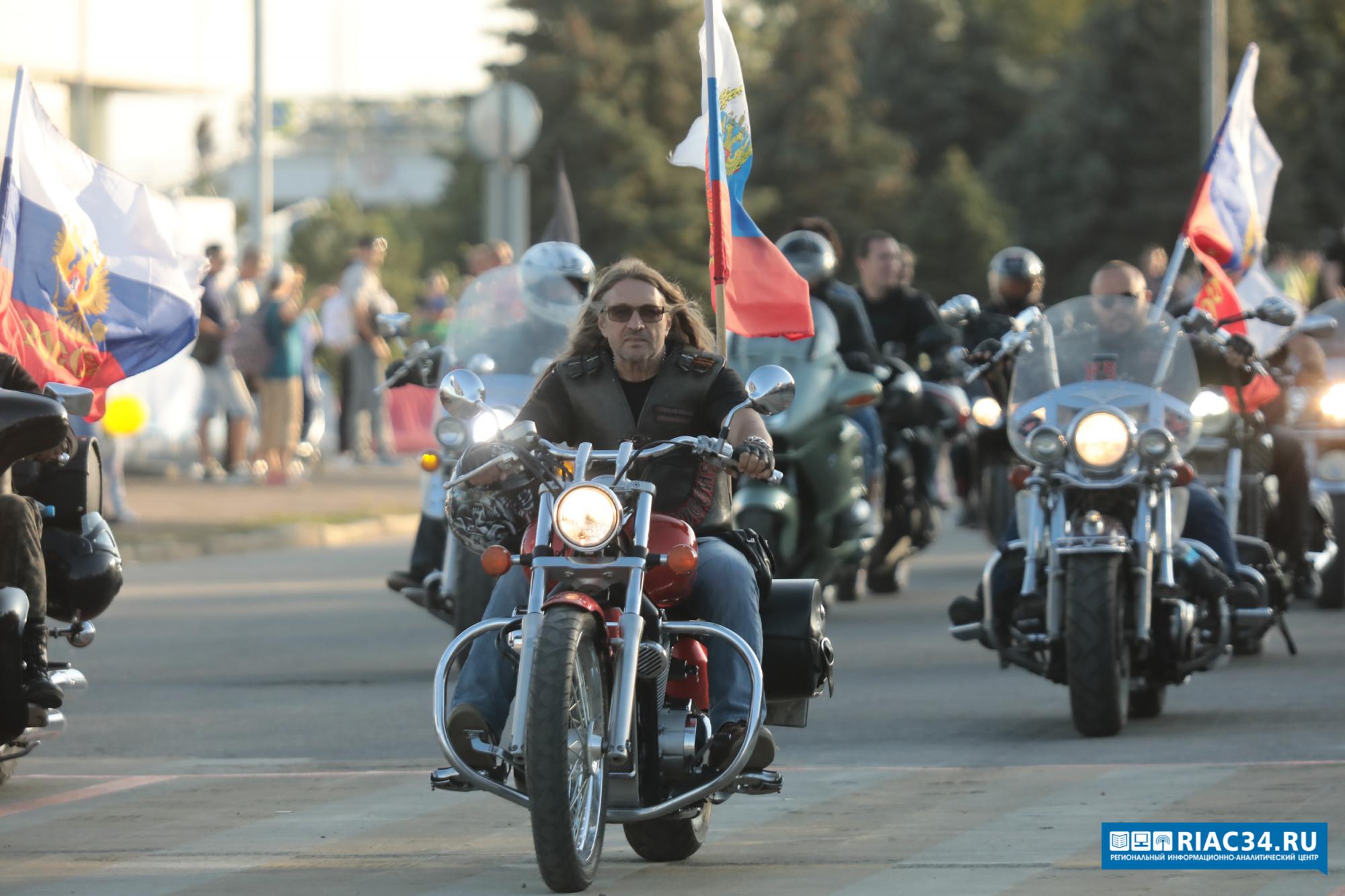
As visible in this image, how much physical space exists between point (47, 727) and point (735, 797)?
2036mm

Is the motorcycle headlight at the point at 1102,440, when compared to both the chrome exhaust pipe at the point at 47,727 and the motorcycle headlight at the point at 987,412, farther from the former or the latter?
the motorcycle headlight at the point at 987,412

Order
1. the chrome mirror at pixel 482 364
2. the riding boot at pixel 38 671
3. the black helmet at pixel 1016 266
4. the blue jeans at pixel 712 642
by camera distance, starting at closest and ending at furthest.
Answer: the blue jeans at pixel 712 642 < the riding boot at pixel 38 671 < the chrome mirror at pixel 482 364 < the black helmet at pixel 1016 266

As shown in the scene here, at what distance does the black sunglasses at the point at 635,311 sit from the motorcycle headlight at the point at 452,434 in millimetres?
3764

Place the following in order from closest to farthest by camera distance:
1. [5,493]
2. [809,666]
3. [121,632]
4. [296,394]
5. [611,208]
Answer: [809,666]
[5,493]
[121,632]
[296,394]
[611,208]

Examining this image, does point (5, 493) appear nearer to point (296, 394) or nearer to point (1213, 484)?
point (1213, 484)

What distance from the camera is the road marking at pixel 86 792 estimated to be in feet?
26.2

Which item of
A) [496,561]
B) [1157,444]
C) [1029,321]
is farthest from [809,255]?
[496,561]

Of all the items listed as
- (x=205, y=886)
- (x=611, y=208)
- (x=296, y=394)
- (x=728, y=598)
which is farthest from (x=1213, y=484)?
(x=611, y=208)

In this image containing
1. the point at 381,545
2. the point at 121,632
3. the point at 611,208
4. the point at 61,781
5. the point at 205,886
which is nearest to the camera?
the point at 205,886

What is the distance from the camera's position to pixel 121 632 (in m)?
13.6

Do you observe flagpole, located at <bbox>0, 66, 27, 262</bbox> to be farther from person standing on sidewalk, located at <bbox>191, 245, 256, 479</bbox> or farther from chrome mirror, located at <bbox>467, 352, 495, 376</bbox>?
person standing on sidewalk, located at <bbox>191, 245, 256, 479</bbox>

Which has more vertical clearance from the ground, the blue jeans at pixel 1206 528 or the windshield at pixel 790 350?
the windshield at pixel 790 350

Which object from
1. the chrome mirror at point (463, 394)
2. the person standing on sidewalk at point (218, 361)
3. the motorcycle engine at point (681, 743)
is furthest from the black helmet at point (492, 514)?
the person standing on sidewalk at point (218, 361)

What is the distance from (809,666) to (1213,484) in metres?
4.77
